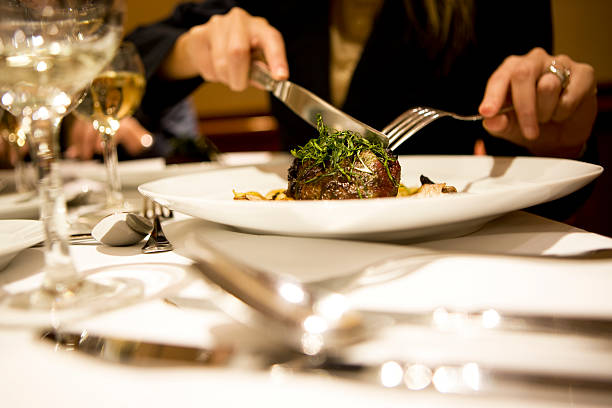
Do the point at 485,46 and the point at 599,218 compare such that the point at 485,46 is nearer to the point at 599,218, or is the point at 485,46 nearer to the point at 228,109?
the point at 599,218

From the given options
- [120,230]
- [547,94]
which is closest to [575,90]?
[547,94]

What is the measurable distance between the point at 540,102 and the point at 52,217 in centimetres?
127

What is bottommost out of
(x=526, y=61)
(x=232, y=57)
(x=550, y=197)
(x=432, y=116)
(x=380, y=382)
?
(x=380, y=382)

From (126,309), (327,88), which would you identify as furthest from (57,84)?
(327,88)

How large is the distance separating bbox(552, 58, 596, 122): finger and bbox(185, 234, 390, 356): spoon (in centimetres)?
122

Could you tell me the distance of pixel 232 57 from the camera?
4.82 feet

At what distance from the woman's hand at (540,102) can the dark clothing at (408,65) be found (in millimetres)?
620

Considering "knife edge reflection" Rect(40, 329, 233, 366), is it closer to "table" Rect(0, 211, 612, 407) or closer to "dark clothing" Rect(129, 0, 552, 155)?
"table" Rect(0, 211, 612, 407)

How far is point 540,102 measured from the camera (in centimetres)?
135

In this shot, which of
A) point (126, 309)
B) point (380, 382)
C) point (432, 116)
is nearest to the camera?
point (380, 382)

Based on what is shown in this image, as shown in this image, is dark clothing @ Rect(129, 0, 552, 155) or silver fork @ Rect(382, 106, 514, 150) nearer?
silver fork @ Rect(382, 106, 514, 150)

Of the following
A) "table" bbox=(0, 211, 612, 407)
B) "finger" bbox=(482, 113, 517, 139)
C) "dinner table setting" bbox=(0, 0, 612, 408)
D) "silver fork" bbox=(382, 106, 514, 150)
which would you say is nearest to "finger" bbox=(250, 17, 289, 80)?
"silver fork" bbox=(382, 106, 514, 150)

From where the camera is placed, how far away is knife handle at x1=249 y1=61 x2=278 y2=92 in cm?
143

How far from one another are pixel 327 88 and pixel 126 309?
2045mm
